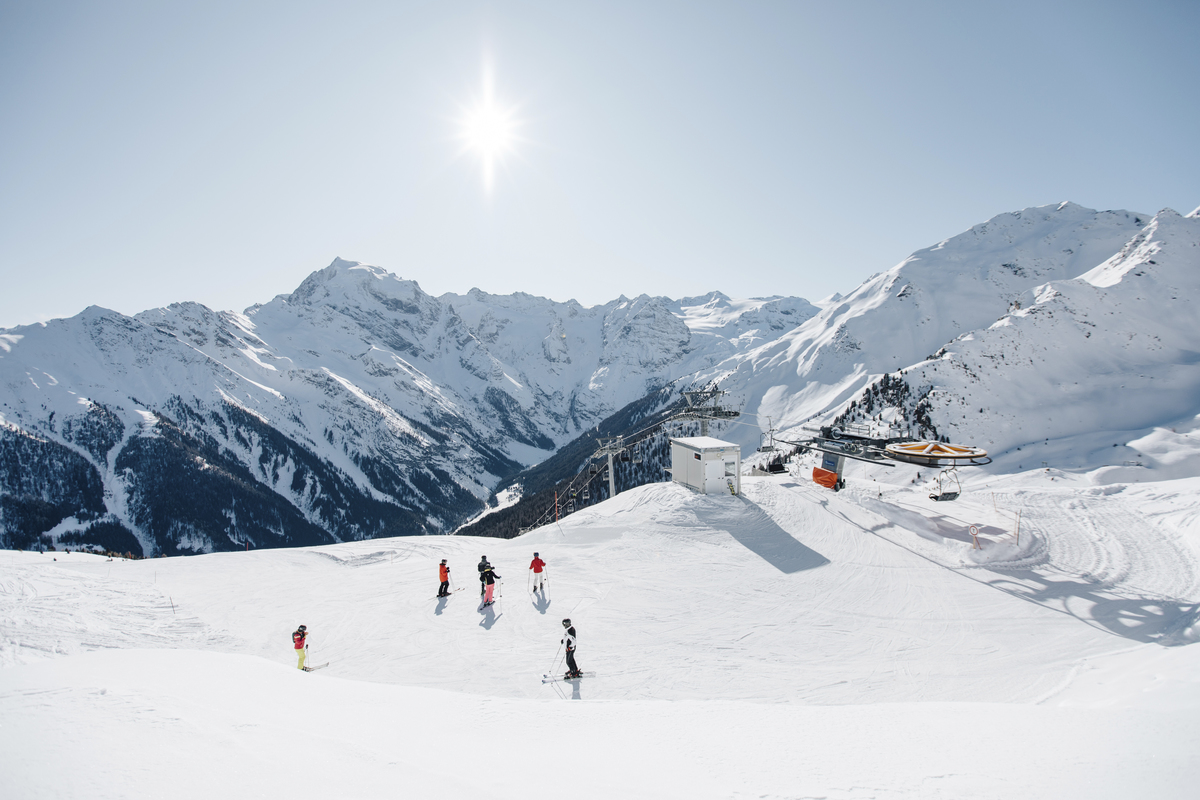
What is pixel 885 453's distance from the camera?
27.5 m

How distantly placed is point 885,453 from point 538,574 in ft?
66.7

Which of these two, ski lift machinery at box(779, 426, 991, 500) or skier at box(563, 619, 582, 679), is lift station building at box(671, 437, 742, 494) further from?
skier at box(563, 619, 582, 679)

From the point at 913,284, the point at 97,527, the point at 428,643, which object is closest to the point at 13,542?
the point at 97,527

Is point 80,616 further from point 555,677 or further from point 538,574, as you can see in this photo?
point 555,677

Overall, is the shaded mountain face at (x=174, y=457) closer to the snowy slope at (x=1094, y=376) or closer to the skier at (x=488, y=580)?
the skier at (x=488, y=580)

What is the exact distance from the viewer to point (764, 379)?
445ft

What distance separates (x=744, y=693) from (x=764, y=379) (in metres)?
130

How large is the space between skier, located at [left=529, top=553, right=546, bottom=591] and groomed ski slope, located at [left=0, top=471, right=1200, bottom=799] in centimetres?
59

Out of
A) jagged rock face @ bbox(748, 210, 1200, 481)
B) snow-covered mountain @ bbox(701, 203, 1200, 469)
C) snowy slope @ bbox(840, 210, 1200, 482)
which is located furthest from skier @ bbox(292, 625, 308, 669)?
snow-covered mountain @ bbox(701, 203, 1200, 469)

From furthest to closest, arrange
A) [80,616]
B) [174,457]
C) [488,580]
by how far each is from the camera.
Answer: [174,457], [488,580], [80,616]

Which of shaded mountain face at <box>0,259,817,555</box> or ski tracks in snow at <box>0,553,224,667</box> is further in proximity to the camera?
shaded mountain face at <box>0,259,817,555</box>

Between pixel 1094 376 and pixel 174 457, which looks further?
pixel 174 457

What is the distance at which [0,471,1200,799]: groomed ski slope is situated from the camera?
643cm

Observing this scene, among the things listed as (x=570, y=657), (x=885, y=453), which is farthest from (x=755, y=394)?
(x=570, y=657)
